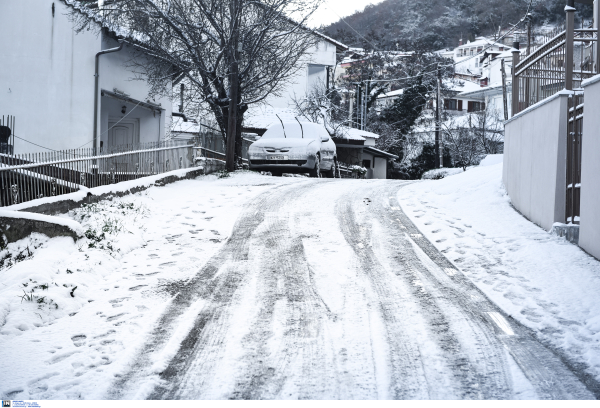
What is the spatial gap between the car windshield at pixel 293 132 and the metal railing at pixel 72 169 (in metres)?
4.44

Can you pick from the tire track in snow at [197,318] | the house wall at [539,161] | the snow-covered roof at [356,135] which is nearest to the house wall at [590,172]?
the house wall at [539,161]

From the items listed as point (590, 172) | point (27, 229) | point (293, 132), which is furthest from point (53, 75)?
point (590, 172)

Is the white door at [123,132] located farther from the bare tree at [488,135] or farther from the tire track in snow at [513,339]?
the bare tree at [488,135]

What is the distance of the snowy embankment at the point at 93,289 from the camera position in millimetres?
4180

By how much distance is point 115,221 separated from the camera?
340 inches

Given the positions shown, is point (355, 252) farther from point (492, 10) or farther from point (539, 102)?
point (492, 10)

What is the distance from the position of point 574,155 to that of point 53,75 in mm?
11469

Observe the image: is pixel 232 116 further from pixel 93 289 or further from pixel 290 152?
pixel 93 289

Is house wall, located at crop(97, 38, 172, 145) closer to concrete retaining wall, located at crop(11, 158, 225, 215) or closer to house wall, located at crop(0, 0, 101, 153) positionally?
house wall, located at crop(0, 0, 101, 153)

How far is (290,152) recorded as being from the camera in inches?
675

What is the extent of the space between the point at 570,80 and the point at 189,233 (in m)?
5.71

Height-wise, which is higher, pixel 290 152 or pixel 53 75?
pixel 53 75
